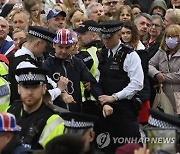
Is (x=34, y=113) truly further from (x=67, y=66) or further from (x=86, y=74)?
(x=86, y=74)

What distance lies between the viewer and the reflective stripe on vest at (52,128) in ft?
28.2

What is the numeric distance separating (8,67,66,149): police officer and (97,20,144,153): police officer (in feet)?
7.01

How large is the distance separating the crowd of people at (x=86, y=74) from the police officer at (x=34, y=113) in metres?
0.01

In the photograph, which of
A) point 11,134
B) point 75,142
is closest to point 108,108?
point 11,134

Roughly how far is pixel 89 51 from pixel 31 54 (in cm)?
164

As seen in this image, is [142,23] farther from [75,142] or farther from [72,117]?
[75,142]

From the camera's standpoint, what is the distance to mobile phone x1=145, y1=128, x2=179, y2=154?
7059 millimetres

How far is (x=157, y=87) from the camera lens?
12.6m

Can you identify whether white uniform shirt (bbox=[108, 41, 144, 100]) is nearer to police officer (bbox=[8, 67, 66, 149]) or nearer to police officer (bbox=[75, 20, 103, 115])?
police officer (bbox=[75, 20, 103, 115])

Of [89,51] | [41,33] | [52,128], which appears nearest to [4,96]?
[41,33]

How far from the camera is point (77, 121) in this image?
27.6ft

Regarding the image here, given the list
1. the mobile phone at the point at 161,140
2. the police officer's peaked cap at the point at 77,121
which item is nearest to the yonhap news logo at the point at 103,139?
the police officer's peaked cap at the point at 77,121

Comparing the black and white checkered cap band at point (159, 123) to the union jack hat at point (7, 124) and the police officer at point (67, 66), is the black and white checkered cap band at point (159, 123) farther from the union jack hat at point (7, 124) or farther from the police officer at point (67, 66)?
the police officer at point (67, 66)

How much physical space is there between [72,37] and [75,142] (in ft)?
16.5
